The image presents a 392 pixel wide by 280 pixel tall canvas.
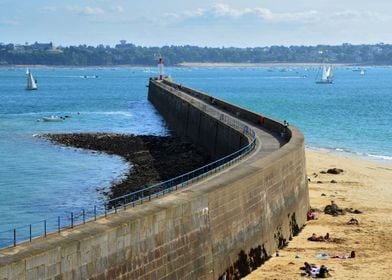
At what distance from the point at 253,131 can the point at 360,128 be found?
38189 mm

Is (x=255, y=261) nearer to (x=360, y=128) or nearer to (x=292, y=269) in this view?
(x=292, y=269)

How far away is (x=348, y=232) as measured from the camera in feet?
84.0

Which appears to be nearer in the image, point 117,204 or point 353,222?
point 117,204

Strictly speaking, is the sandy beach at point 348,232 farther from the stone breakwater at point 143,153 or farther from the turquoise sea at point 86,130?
the turquoise sea at point 86,130

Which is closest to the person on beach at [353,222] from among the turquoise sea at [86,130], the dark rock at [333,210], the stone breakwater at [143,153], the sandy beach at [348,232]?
the sandy beach at [348,232]

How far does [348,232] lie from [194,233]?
31.0 feet

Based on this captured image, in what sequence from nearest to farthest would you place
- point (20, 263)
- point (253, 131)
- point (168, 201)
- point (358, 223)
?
point (20, 263), point (168, 201), point (358, 223), point (253, 131)

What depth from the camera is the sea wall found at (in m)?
13.9

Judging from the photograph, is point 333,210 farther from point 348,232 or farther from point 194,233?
point 194,233

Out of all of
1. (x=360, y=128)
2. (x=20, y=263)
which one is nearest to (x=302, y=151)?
(x=20, y=263)

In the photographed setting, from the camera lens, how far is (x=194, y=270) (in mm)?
17641

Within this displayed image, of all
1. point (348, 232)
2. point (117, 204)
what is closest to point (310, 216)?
point (348, 232)

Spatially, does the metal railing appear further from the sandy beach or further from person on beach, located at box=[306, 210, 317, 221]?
the sandy beach

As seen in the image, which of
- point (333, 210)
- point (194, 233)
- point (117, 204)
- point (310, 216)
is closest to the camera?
point (194, 233)
